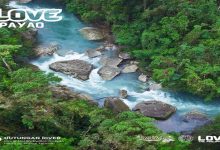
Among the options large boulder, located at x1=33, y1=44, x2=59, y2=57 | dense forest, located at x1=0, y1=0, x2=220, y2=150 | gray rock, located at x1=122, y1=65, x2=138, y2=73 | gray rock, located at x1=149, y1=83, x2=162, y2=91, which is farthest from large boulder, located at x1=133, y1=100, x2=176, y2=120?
large boulder, located at x1=33, y1=44, x2=59, y2=57

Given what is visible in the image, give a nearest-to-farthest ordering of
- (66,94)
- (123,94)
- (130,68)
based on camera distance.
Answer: (66,94) < (123,94) < (130,68)

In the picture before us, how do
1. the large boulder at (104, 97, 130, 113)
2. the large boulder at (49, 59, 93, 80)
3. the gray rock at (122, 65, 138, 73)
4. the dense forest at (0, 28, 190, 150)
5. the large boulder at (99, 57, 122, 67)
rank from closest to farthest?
the dense forest at (0, 28, 190, 150)
the large boulder at (104, 97, 130, 113)
the large boulder at (49, 59, 93, 80)
the gray rock at (122, 65, 138, 73)
the large boulder at (99, 57, 122, 67)

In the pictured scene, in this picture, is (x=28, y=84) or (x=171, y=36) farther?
(x=171, y=36)

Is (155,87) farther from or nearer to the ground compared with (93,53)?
nearer to the ground

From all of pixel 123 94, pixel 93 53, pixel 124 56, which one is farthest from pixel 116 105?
pixel 93 53

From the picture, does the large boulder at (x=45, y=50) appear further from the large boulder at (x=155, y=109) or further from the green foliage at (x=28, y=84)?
the large boulder at (x=155, y=109)

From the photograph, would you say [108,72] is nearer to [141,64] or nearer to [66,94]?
[141,64]

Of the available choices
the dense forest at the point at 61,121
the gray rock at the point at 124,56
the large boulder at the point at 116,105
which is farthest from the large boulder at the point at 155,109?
the gray rock at the point at 124,56

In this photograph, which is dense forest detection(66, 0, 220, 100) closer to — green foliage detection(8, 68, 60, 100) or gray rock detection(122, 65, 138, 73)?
gray rock detection(122, 65, 138, 73)
